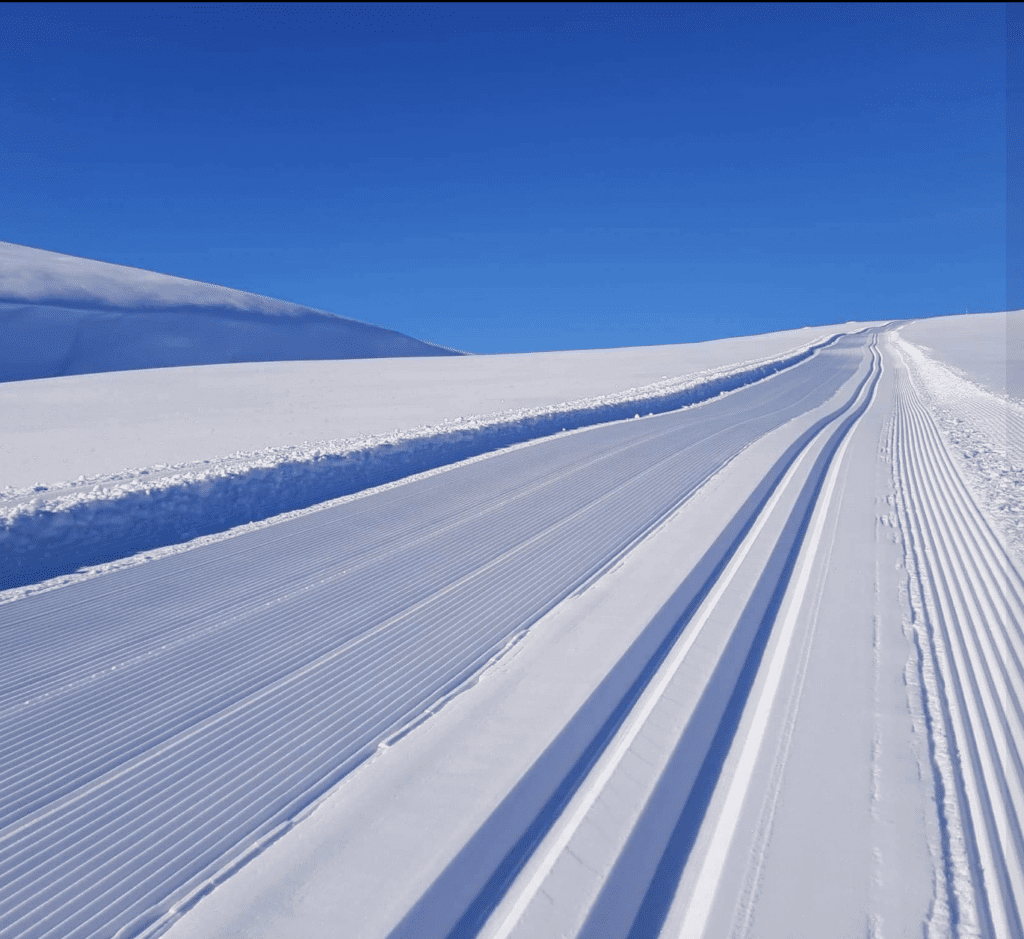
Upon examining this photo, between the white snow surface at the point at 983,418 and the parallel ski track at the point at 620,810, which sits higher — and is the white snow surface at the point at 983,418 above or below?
above

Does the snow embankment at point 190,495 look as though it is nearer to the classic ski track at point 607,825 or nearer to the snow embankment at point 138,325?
the classic ski track at point 607,825

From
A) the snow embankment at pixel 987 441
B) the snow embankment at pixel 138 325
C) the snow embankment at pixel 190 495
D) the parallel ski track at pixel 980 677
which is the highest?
the snow embankment at pixel 138 325

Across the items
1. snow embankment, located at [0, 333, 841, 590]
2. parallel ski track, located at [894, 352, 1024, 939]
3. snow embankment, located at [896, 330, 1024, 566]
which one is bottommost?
parallel ski track, located at [894, 352, 1024, 939]

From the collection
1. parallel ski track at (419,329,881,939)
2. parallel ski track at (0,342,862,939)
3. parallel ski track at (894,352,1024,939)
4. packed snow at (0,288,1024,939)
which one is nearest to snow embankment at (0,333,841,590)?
packed snow at (0,288,1024,939)

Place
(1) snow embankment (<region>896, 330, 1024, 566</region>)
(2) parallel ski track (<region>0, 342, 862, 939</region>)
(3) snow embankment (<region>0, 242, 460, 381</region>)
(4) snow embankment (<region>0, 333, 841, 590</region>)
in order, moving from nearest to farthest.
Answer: (2) parallel ski track (<region>0, 342, 862, 939</region>) < (4) snow embankment (<region>0, 333, 841, 590</region>) < (1) snow embankment (<region>896, 330, 1024, 566</region>) < (3) snow embankment (<region>0, 242, 460, 381</region>)

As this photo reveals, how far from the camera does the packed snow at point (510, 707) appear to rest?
111 inches

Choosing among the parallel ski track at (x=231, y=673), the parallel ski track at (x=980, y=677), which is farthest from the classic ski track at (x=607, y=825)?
the parallel ski track at (x=231, y=673)

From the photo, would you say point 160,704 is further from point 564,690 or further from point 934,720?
point 934,720

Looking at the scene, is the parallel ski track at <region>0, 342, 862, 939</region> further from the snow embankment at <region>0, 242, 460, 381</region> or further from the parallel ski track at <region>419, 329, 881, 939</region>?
the snow embankment at <region>0, 242, 460, 381</region>

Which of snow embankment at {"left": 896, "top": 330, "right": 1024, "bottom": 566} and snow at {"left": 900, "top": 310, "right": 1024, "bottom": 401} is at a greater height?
snow at {"left": 900, "top": 310, "right": 1024, "bottom": 401}

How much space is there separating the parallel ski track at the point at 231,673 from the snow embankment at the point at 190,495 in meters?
0.78

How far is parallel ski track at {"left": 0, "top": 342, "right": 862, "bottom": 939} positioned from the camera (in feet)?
9.90

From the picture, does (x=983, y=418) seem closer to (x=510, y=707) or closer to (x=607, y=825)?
(x=510, y=707)

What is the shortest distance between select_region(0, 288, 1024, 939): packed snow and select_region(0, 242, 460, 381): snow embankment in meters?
49.2
